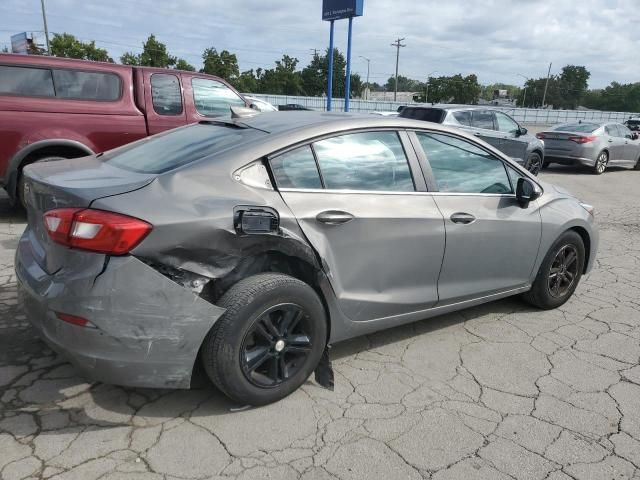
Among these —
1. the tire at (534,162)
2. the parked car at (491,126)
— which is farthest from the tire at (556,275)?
the tire at (534,162)

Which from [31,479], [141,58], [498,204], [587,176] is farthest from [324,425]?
[141,58]

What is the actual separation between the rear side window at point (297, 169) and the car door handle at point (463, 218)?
1.03 meters

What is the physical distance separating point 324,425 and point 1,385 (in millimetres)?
1807

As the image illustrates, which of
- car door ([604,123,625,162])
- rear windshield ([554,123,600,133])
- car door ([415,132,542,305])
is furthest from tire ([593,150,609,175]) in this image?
car door ([415,132,542,305])

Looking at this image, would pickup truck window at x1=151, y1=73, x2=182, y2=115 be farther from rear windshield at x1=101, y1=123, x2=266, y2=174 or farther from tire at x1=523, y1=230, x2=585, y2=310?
tire at x1=523, y1=230, x2=585, y2=310

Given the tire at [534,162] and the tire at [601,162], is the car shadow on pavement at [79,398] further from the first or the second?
the tire at [601,162]

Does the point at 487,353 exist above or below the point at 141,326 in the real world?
below

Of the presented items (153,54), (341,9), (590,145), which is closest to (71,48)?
(153,54)

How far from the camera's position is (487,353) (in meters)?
3.65

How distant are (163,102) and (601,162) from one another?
501 inches

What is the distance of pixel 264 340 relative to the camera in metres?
2.77

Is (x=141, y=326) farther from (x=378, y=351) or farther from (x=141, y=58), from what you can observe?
(x=141, y=58)

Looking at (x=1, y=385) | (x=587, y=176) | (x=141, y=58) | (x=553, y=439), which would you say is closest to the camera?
(x=553, y=439)

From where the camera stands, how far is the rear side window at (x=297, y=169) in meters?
2.86
